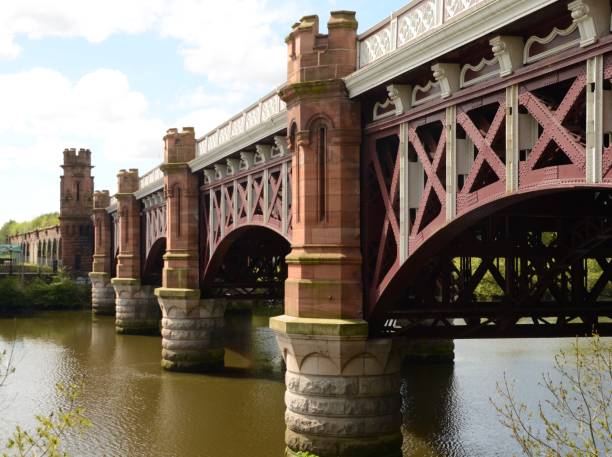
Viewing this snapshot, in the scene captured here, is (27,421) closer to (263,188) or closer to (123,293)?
(263,188)

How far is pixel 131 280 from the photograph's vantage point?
48219mm

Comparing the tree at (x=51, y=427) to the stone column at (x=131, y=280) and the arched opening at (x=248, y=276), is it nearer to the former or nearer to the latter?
the arched opening at (x=248, y=276)

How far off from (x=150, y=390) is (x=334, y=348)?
47.6ft

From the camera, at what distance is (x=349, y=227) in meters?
16.9

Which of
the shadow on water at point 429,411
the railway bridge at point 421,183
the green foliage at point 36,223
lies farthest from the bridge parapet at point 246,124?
the green foliage at point 36,223

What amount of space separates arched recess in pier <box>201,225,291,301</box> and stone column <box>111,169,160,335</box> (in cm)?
1229

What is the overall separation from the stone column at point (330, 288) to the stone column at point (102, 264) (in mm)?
→ 45988

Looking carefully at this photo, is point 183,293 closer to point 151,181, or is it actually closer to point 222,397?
point 222,397

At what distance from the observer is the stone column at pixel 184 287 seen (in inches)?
1268

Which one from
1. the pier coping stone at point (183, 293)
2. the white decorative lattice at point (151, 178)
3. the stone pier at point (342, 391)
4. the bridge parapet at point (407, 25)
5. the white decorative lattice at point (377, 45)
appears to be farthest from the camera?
the white decorative lattice at point (151, 178)

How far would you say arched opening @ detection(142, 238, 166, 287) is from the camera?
45.5m

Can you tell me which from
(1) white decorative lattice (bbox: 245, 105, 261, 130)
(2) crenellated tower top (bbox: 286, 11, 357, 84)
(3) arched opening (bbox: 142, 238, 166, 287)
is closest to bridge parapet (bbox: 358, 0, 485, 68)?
(2) crenellated tower top (bbox: 286, 11, 357, 84)

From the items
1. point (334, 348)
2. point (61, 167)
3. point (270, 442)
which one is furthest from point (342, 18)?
point (61, 167)

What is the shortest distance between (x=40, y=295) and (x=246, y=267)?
36460 mm
